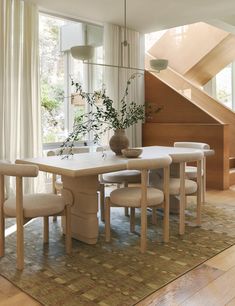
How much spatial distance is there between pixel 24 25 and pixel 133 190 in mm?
2797

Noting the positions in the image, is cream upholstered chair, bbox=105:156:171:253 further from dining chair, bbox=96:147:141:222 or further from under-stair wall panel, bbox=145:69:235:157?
under-stair wall panel, bbox=145:69:235:157

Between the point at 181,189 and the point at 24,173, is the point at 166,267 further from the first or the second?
the point at 24,173

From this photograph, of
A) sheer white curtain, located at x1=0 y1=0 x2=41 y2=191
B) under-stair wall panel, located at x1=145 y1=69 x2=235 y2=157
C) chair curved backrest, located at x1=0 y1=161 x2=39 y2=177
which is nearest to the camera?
chair curved backrest, located at x1=0 y1=161 x2=39 y2=177

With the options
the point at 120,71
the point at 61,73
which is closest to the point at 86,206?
the point at 61,73

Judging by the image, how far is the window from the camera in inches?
215

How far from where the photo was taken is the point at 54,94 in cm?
555

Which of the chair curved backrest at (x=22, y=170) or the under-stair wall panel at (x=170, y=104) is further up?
the under-stair wall panel at (x=170, y=104)

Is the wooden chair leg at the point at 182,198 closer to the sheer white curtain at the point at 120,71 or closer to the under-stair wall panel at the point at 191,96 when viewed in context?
the under-stair wall panel at the point at 191,96

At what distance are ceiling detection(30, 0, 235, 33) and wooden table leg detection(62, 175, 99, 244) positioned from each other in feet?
9.25

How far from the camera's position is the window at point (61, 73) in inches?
215

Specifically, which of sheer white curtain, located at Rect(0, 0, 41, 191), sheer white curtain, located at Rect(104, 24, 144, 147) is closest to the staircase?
sheer white curtain, located at Rect(104, 24, 144, 147)

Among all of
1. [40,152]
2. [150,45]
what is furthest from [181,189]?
[150,45]

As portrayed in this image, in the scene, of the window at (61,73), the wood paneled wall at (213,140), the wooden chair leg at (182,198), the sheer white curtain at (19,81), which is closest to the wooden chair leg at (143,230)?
the wooden chair leg at (182,198)

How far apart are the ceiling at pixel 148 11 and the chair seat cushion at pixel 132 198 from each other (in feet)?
9.65
